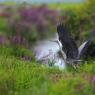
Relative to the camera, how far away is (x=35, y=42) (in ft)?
75.0

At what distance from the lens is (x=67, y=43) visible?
971 centimetres

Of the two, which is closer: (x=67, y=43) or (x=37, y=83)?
(x=37, y=83)

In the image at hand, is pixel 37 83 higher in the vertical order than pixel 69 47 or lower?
lower

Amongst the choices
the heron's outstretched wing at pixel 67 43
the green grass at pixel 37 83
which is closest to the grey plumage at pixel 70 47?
the heron's outstretched wing at pixel 67 43

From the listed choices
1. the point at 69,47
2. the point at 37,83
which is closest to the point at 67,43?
the point at 69,47

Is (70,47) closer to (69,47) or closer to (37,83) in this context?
(69,47)

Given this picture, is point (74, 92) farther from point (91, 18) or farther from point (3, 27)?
point (3, 27)

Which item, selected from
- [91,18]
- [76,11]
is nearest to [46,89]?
[91,18]

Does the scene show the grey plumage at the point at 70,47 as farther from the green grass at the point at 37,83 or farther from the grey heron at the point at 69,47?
the green grass at the point at 37,83

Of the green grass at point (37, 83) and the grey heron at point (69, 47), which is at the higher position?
the grey heron at point (69, 47)

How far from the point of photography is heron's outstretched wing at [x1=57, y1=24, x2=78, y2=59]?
9562mm

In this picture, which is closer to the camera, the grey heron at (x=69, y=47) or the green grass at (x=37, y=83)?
the green grass at (x=37, y=83)

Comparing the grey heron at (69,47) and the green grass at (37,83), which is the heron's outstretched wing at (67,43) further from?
the green grass at (37,83)

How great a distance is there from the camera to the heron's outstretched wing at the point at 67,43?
956cm
